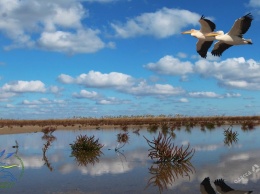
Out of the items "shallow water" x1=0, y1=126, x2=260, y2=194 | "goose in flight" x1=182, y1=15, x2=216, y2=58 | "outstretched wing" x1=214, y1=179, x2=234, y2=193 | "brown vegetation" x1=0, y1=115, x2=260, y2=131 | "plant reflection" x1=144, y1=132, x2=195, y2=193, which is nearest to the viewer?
"outstretched wing" x1=214, y1=179, x2=234, y2=193

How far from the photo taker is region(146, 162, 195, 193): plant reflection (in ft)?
28.0

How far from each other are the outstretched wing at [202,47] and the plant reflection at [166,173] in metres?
2.88

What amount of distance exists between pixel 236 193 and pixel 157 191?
1.50 metres

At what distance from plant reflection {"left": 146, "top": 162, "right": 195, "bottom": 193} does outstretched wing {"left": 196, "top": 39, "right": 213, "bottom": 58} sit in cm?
288

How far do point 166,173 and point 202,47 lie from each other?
126 inches

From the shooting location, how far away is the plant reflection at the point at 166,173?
8.53 metres

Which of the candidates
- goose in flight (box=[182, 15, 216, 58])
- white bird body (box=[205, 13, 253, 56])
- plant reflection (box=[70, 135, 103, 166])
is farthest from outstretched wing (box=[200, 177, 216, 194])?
plant reflection (box=[70, 135, 103, 166])

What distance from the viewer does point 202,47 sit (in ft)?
29.4

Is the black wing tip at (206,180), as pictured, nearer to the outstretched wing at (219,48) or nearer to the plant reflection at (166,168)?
the plant reflection at (166,168)

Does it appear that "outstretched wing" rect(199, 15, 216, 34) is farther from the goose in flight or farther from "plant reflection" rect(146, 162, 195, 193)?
"plant reflection" rect(146, 162, 195, 193)

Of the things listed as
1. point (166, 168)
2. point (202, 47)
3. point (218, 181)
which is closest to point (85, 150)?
point (166, 168)

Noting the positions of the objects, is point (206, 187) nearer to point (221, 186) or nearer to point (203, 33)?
point (221, 186)

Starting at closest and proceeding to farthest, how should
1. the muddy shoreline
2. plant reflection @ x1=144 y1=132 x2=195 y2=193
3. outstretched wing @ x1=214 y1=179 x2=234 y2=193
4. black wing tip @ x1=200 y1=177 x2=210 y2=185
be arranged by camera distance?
outstretched wing @ x1=214 y1=179 x2=234 y2=193, black wing tip @ x1=200 y1=177 x2=210 y2=185, plant reflection @ x1=144 y1=132 x2=195 y2=193, the muddy shoreline

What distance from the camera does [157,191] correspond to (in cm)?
778
